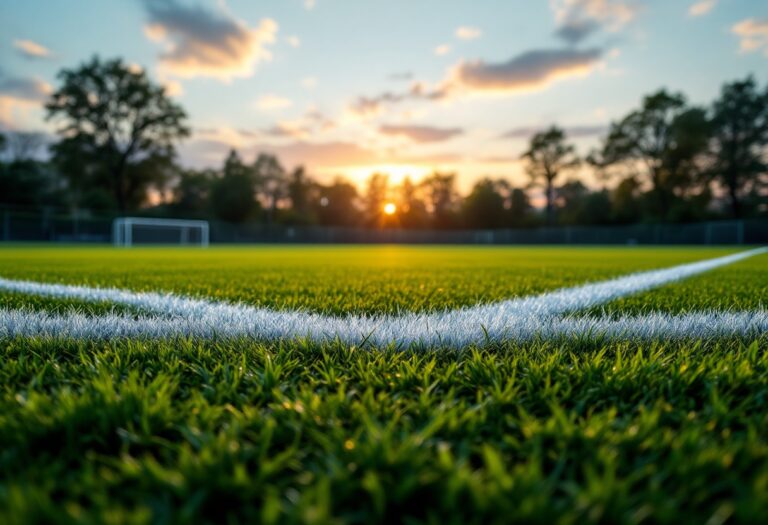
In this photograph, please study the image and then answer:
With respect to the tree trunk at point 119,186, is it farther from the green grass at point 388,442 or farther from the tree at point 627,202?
the green grass at point 388,442

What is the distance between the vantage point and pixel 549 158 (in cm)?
4853

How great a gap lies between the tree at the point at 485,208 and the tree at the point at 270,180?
2181cm

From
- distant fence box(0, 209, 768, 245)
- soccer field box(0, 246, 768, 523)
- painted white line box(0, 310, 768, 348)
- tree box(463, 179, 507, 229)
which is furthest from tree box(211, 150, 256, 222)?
soccer field box(0, 246, 768, 523)

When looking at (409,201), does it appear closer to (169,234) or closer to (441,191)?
(441,191)

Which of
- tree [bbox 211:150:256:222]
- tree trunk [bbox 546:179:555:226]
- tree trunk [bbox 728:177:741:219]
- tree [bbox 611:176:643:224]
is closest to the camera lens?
tree trunk [bbox 728:177:741:219]

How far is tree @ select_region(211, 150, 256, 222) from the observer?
47.0m

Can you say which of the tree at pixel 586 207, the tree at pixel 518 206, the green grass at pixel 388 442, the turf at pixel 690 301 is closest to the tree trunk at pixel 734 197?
the tree at pixel 586 207

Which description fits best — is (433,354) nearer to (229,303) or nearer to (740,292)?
(229,303)

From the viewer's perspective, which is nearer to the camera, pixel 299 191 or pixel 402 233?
pixel 402 233

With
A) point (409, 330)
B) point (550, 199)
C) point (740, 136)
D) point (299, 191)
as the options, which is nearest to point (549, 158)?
point (550, 199)

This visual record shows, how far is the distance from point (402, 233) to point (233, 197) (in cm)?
1851

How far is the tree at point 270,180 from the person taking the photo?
52.1 metres

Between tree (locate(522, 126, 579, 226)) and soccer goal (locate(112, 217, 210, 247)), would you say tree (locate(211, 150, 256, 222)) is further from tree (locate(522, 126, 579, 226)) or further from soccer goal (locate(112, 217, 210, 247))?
tree (locate(522, 126, 579, 226))

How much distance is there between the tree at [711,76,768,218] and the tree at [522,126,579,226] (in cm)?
1309
